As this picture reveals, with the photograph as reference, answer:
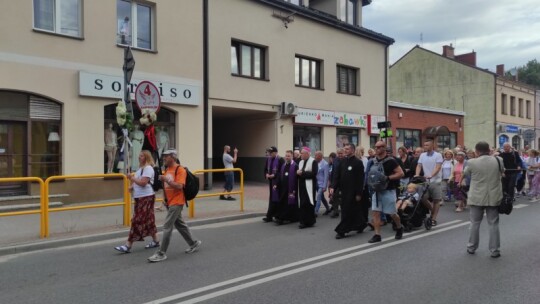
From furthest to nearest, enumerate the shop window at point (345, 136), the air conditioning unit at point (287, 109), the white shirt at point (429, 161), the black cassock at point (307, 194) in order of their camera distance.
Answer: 1. the shop window at point (345, 136)
2. the air conditioning unit at point (287, 109)
3. the white shirt at point (429, 161)
4. the black cassock at point (307, 194)

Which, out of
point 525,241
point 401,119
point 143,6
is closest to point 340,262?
point 525,241

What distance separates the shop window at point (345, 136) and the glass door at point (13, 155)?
13.4 metres

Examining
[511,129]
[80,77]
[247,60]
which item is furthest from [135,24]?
[511,129]

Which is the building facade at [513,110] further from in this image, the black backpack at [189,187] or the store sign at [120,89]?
the black backpack at [189,187]

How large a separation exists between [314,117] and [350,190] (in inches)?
468

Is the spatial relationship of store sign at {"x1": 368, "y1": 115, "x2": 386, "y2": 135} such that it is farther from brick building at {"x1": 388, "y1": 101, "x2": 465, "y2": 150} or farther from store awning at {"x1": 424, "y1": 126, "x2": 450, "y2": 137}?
store awning at {"x1": 424, "y1": 126, "x2": 450, "y2": 137}

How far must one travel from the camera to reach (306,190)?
9688 mm

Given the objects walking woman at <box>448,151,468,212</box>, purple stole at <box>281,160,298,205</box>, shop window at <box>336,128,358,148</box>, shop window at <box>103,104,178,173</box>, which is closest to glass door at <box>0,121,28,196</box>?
shop window at <box>103,104,178,173</box>

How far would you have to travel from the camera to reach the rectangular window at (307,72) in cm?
1981

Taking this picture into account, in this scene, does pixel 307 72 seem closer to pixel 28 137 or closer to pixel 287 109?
pixel 287 109

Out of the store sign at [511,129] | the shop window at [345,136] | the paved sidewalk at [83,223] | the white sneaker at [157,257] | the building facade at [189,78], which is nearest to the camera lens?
the white sneaker at [157,257]

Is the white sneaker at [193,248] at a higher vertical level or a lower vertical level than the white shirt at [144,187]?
lower

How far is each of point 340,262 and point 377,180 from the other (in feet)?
6.06

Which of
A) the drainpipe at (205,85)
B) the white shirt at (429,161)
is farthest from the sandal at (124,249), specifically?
the drainpipe at (205,85)
